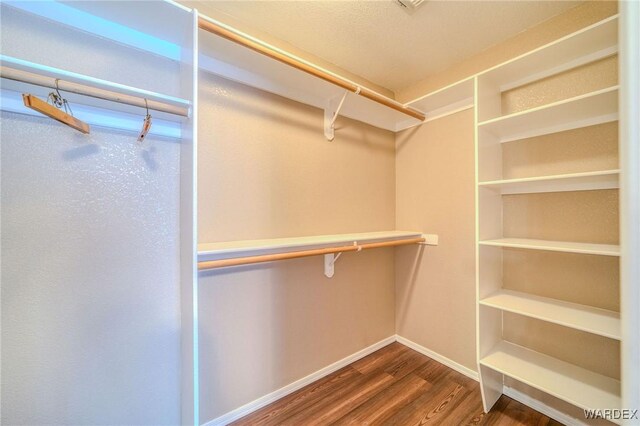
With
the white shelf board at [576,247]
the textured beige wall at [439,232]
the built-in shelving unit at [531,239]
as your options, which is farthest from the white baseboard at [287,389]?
the white shelf board at [576,247]

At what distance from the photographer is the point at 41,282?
3.11 ft

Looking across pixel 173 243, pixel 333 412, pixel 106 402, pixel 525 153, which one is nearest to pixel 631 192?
pixel 525 153

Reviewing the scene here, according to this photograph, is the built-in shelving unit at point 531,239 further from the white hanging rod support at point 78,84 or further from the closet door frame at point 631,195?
the white hanging rod support at point 78,84

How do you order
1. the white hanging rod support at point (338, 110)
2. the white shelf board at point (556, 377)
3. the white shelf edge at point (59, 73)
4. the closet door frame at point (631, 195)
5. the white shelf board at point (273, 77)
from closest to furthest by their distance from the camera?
the white shelf edge at point (59, 73) → the closet door frame at point (631, 195) → the white shelf board at point (556, 377) → the white shelf board at point (273, 77) → the white hanging rod support at point (338, 110)

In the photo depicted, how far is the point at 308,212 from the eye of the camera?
5.50 feet

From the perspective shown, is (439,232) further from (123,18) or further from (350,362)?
(123,18)

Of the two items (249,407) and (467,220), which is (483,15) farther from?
(249,407)

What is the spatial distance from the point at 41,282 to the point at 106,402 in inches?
23.9

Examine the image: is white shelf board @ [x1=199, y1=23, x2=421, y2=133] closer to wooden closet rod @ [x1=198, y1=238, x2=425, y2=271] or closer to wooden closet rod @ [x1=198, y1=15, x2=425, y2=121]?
wooden closet rod @ [x1=198, y1=15, x2=425, y2=121]

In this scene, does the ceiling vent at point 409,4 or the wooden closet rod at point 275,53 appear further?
the ceiling vent at point 409,4

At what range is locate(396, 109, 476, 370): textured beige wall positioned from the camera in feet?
5.76

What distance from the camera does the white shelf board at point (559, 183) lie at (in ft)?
3.58

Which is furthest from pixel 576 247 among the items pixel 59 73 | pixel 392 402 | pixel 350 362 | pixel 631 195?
pixel 59 73

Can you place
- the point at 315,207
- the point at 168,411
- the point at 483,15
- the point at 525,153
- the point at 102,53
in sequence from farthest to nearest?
the point at 315,207, the point at 525,153, the point at 483,15, the point at 168,411, the point at 102,53
